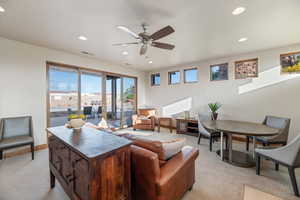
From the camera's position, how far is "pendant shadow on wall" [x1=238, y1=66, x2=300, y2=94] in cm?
375

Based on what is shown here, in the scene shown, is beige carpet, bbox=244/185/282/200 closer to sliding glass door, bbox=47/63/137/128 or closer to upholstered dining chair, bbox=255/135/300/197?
upholstered dining chair, bbox=255/135/300/197

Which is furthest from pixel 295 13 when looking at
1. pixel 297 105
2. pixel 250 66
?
pixel 297 105

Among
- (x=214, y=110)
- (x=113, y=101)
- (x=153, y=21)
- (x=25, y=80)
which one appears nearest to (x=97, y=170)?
(x=153, y=21)

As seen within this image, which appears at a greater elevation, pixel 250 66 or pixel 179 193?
pixel 250 66

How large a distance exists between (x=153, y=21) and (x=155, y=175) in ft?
8.21

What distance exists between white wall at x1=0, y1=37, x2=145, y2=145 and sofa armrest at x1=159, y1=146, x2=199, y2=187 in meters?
3.96

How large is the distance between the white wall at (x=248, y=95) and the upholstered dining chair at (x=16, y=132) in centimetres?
499

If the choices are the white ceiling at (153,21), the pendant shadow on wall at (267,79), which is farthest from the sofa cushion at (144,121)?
the pendant shadow on wall at (267,79)

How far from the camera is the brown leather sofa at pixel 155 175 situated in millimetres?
1364

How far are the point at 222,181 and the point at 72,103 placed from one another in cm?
462

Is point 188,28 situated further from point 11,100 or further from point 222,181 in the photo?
point 11,100

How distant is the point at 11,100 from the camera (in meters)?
3.25

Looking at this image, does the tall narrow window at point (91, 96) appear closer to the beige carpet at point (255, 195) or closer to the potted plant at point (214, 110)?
the potted plant at point (214, 110)

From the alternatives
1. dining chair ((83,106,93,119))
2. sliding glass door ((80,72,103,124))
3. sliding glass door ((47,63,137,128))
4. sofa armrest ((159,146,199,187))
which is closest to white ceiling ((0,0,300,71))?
sliding glass door ((47,63,137,128))
